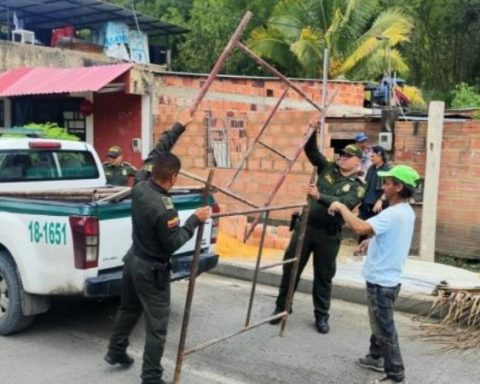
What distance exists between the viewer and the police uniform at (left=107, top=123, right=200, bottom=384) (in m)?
3.82

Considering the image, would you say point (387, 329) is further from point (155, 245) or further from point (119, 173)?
point (119, 173)

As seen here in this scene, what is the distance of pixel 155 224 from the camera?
3.81 metres

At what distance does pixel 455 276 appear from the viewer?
276 inches

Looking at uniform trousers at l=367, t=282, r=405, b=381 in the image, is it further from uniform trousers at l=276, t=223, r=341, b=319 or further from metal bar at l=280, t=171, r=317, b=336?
uniform trousers at l=276, t=223, r=341, b=319

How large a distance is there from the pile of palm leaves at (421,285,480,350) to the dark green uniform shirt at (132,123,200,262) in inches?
108

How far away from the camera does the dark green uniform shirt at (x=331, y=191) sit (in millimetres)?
5223

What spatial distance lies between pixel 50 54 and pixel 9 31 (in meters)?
4.99

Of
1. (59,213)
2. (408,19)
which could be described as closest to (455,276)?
(59,213)

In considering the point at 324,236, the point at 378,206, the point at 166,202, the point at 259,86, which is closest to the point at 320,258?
the point at 324,236

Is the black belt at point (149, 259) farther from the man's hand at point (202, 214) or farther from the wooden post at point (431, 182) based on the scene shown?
the wooden post at point (431, 182)

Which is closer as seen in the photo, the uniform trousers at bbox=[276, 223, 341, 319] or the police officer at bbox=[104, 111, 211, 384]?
the police officer at bbox=[104, 111, 211, 384]

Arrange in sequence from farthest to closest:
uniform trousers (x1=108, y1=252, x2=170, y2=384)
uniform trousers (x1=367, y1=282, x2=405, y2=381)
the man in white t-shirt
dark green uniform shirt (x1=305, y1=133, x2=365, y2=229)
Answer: dark green uniform shirt (x1=305, y1=133, x2=365, y2=229), uniform trousers (x1=367, y1=282, x2=405, y2=381), the man in white t-shirt, uniform trousers (x1=108, y1=252, x2=170, y2=384)

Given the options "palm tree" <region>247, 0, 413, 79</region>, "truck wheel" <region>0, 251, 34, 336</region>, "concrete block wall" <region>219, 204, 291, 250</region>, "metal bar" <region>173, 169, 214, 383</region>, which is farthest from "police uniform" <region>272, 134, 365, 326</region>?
"palm tree" <region>247, 0, 413, 79</region>

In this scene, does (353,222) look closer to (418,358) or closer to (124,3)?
(418,358)
